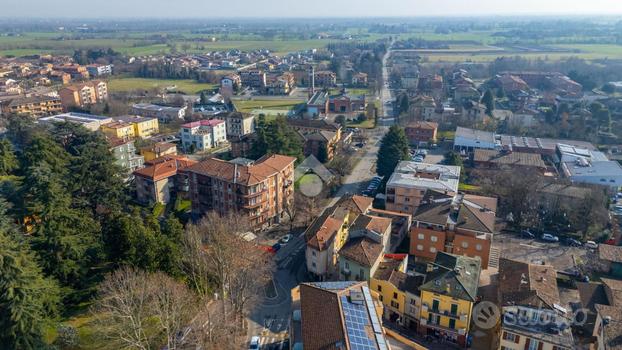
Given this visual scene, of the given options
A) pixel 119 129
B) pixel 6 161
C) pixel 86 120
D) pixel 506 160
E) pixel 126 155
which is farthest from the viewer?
pixel 86 120

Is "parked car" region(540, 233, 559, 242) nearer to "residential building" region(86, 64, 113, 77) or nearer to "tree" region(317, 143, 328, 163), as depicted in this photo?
"tree" region(317, 143, 328, 163)

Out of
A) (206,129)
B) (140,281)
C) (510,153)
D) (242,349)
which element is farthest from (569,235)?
(206,129)

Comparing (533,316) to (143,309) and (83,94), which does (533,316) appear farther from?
(83,94)

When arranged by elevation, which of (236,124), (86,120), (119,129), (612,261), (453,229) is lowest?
(612,261)

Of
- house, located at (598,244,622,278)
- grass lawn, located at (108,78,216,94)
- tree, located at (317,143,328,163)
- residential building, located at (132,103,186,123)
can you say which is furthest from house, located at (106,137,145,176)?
grass lawn, located at (108,78,216,94)

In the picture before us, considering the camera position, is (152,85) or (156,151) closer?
(156,151)

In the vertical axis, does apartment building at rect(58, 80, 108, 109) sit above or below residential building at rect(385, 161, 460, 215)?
above

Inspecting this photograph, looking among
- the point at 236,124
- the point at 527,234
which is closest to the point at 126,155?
the point at 236,124
